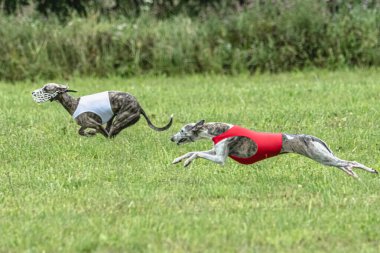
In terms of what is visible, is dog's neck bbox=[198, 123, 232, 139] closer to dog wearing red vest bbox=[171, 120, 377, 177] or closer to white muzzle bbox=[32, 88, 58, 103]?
Result: dog wearing red vest bbox=[171, 120, 377, 177]

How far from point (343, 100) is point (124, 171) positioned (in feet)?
15.6

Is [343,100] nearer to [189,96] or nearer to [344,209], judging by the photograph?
[189,96]

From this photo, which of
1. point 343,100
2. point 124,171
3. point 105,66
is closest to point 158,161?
point 124,171

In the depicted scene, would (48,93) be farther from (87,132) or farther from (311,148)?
(311,148)

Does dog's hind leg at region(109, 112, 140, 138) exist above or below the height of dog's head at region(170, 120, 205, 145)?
below

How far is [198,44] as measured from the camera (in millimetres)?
15133

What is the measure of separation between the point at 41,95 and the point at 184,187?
8.18 feet

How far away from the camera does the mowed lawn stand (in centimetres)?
577

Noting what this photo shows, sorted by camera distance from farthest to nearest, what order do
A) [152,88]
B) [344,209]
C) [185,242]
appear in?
1. [152,88]
2. [344,209]
3. [185,242]

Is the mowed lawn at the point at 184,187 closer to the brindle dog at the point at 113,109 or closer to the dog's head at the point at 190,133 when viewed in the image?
the brindle dog at the point at 113,109

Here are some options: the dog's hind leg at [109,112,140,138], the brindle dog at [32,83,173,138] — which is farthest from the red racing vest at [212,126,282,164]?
the dog's hind leg at [109,112,140,138]

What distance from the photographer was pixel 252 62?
15.1m

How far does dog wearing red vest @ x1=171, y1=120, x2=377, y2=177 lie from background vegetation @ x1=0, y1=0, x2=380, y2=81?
7.67 metres

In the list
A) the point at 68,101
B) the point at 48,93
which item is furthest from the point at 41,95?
the point at 68,101
